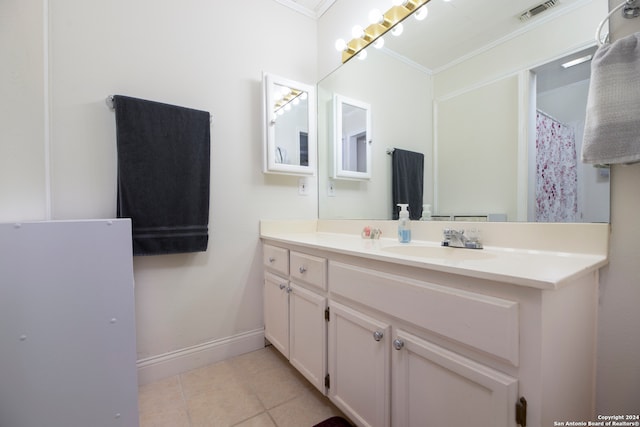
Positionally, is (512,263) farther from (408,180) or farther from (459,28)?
(459,28)

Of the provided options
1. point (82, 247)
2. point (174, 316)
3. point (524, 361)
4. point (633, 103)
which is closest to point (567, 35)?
point (633, 103)

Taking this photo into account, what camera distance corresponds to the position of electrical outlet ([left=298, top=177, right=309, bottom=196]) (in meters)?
1.99

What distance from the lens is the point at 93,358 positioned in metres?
0.97

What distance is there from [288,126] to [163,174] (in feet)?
2.86

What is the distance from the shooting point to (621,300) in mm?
797

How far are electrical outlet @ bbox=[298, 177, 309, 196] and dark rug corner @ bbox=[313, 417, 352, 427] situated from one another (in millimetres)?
1357

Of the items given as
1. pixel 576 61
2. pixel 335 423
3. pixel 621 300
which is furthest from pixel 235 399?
pixel 576 61

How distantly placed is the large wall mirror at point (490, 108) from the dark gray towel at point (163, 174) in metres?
1.05

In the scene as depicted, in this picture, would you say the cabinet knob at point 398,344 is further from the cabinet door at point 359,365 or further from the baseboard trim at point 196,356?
the baseboard trim at point 196,356

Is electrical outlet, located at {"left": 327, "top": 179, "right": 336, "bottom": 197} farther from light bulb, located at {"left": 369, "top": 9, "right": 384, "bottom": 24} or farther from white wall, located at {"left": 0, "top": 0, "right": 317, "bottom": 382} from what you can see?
light bulb, located at {"left": 369, "top": 9, "right": 384, "bottom": 24}

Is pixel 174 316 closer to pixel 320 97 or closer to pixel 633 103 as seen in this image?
pixel 320 97

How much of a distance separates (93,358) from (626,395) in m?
1.78

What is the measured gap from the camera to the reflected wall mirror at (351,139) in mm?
1743

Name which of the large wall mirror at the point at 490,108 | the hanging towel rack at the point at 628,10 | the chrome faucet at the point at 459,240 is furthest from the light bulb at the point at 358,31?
the chrome faucet at the point at 459,240
